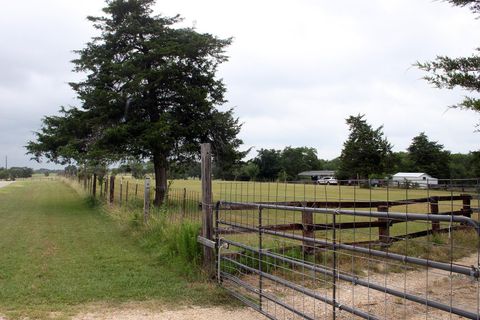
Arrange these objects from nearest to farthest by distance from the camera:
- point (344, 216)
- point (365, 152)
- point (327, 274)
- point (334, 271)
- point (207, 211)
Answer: point (334, 271) < point (327, 274) < point (207, 211) < point (344, 216) < point (365, 152)

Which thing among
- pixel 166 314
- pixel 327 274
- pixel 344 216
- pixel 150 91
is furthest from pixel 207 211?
pixel 150 91

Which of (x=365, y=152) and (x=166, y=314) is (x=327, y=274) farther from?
(x=365, y=152)

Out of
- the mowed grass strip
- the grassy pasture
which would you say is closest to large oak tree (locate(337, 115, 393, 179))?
the grassy pasture

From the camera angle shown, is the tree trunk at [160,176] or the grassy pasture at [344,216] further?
the tree trunk at [160,176]

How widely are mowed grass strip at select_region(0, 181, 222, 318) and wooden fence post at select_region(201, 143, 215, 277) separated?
409 mm

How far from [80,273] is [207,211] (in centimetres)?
264

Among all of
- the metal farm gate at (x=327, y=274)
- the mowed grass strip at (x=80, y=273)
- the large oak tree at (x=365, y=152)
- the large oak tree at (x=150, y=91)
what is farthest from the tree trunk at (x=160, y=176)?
the large oak tree at (x=365, y=152)

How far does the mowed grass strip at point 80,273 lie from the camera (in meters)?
6.64

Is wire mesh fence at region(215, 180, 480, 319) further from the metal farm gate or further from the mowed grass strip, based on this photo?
the mowed grass strip

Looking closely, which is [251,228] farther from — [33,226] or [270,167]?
[270,167]

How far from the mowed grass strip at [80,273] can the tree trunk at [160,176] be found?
8.45 metres

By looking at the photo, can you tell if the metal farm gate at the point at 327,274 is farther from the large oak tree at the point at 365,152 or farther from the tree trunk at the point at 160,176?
the large oak tree at the point at 365,152

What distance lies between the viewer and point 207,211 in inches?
300

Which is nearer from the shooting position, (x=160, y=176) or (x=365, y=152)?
(x=160, y=176)
